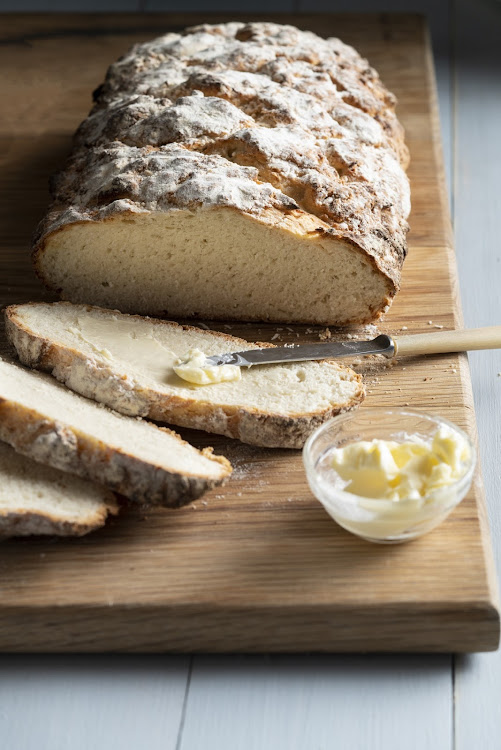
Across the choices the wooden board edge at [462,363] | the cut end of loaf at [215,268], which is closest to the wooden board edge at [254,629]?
the wooden board edge at [462,363]

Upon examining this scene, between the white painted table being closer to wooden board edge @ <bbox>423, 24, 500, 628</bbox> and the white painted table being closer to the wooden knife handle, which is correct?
wooden board edge @ <bbox>423, 24, 500, 628</bbox>

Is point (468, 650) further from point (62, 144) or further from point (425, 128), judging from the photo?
point (62, 144)

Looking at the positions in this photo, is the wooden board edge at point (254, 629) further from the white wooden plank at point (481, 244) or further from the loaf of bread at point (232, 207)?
the loaf of bread at point (232, 207)

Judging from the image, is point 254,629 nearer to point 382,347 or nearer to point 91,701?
point 91,701

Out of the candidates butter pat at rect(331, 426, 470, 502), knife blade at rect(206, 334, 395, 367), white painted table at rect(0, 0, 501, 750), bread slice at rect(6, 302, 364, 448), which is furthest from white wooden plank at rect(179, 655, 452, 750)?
knife blade at rect(206, 334, 395, 367)

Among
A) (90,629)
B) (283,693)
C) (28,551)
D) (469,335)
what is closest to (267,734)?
(283,693)
